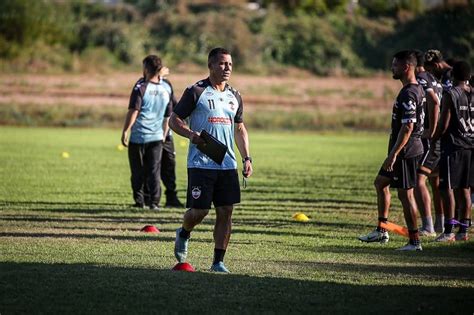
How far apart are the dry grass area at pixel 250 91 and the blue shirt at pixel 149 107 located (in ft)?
122

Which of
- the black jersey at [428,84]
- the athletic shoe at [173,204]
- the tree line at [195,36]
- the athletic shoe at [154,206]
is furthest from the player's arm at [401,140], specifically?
the tree line at [195,36]

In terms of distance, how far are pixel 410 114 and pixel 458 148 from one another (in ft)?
5.43

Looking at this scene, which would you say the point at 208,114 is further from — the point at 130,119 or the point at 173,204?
the point at 173,204

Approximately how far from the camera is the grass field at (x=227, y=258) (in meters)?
8.66

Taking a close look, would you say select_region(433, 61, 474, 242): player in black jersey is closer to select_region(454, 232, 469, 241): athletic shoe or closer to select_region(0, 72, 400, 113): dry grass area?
select_region(454, 232, 469, 241): athletic shoe

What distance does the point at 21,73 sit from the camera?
6338 cm

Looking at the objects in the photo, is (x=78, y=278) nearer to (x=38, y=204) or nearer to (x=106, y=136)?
(x=38, y=204)

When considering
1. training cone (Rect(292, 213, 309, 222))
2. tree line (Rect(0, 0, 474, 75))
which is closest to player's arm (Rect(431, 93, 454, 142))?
training cone (Rect(292, 213, 309, 222))

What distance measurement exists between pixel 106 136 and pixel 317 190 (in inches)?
880

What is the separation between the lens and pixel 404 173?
491 inches

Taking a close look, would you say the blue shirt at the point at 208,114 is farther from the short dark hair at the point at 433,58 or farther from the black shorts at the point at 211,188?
the short dark hair at the point at 433,58

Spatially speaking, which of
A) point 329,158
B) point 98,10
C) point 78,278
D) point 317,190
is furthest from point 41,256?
point 98,10

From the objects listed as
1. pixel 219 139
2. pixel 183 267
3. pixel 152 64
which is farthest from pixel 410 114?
pixel 152 64

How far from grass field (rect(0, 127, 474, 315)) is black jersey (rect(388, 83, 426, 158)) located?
1204mm
